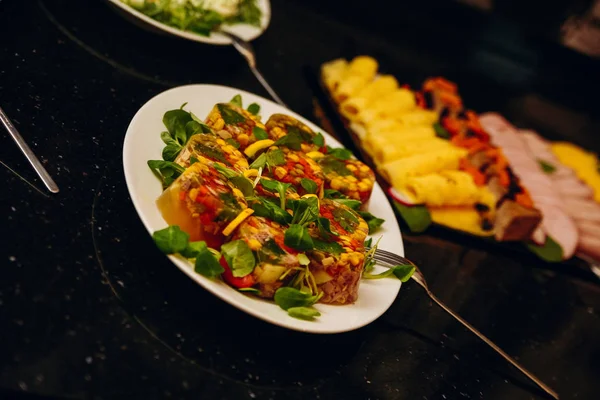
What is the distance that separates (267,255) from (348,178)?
0.53 metres

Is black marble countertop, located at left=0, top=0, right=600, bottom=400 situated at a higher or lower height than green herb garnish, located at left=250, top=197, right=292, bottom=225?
lower

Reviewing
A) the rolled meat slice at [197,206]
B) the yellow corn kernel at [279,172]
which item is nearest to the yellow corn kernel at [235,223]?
the rolled meat slice at [197,206]

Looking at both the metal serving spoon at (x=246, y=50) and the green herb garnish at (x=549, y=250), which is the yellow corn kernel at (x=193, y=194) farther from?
the green herb garnish at (x=549, y=250)

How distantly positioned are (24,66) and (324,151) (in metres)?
0.92

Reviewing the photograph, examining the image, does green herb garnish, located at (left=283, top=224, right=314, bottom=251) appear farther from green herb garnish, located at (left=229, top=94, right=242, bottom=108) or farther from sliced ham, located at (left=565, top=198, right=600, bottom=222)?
sliced ham, located at (left=565, top=198, right=600, bottom=222)

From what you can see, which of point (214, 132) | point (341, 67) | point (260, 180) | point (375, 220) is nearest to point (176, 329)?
point (260, 180)

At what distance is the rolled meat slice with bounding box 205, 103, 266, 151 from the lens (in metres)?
1.48

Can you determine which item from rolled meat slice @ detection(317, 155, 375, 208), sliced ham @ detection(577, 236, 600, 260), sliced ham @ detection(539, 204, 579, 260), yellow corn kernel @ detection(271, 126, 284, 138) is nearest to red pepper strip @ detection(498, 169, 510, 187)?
sliced ham @ detection(539, 204, 579, 260)

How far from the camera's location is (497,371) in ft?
5.12

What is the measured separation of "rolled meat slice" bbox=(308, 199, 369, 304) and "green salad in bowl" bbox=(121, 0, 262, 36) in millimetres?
969

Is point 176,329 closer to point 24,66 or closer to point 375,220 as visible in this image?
point 375,220

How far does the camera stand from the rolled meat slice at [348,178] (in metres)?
1.57

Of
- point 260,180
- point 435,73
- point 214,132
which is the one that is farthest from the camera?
point 435,73

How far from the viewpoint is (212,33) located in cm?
200
